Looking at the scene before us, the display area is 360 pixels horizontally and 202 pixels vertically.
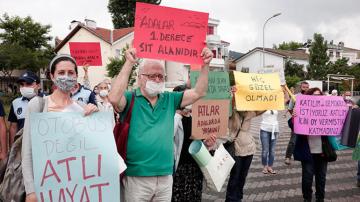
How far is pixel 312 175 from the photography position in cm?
559

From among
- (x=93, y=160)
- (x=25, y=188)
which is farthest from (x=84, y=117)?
(x=25, y=188)

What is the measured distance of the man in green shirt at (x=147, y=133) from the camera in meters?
3.13

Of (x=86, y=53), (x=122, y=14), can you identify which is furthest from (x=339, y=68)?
(x=86, y=53)

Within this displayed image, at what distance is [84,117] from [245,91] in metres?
3.13

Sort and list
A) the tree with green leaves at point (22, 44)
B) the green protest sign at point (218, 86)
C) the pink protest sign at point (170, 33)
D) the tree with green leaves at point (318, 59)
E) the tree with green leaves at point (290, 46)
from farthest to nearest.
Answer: the tree with green leaves at point (290, 46), the tree with green leaves at point (318, 59), the tree with green leaves at point (22, 44), the green protest sign at point (218, 86), the pink protest sign at point (170, 33)

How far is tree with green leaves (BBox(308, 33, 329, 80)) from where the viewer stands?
59.8m

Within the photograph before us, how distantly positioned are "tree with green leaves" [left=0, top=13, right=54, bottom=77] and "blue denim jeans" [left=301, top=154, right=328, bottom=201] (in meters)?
39.5

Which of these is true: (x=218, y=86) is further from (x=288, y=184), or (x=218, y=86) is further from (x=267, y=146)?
(x=267, y=146)

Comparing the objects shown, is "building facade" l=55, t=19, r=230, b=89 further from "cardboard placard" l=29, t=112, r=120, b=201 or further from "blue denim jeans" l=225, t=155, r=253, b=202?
"cardboard placard" l=29, t=112, r=120, b=201

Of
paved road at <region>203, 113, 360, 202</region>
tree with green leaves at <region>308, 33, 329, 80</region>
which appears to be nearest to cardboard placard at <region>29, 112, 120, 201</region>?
paved road at <region>203, 113, 360, 202</region>

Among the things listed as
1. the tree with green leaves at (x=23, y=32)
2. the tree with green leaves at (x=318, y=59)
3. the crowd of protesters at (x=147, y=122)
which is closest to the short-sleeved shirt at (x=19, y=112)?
the crowd of protesters at (x=147, y=122)

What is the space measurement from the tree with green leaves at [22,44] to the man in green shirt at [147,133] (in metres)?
40.6

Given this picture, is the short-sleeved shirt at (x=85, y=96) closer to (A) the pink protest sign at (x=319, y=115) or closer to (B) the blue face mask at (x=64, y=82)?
(B) the blue face mask at (x=64, y=82)

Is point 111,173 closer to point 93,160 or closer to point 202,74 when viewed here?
point 93,160
